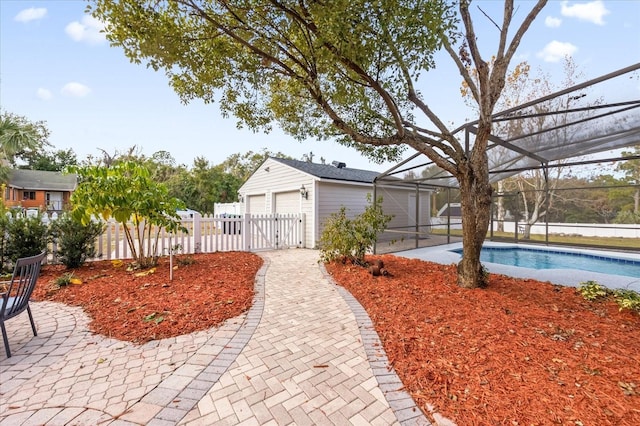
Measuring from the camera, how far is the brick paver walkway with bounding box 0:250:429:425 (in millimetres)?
1903

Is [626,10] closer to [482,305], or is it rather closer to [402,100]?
[402,100]

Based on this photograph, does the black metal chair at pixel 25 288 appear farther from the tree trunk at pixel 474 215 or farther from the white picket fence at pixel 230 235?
the tree trunk at pixel 474 215

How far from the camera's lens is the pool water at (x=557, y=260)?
742 centimetres

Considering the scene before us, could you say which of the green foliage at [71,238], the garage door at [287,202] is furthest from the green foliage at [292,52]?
the garage door at [287,202]

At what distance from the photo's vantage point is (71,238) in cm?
568

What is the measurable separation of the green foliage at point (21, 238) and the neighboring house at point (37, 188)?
84.9 feet

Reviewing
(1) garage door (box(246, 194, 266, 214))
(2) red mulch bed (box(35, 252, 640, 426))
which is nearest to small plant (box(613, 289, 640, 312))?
(2) red mulch bed (box(35, 252, 640, 426))

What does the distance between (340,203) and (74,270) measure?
810 centimetres

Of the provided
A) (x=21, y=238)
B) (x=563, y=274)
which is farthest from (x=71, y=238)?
(x=563, y=274)

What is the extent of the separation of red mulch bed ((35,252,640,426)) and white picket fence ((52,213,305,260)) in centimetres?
170

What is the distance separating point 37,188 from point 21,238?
2962 centimetres

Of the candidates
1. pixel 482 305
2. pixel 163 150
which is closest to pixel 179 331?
pixel 482 305

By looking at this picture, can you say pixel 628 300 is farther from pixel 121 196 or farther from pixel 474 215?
pixel 121 196

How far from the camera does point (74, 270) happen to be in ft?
18.8
